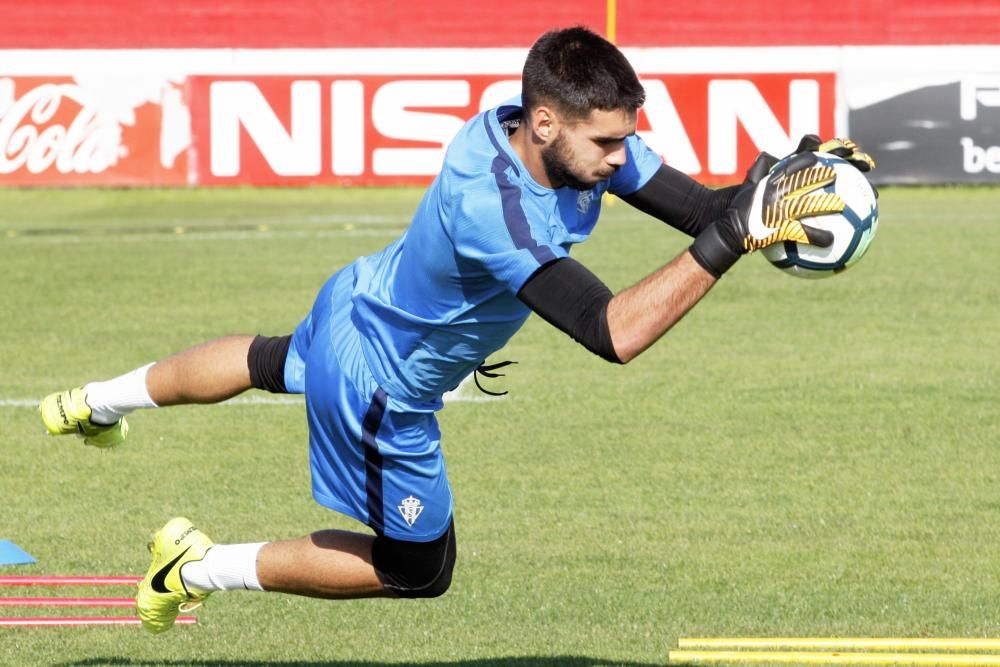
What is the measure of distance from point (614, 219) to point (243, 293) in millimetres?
6261

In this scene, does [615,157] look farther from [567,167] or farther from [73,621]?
[73,621]

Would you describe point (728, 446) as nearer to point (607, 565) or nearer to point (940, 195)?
point (607, 565)

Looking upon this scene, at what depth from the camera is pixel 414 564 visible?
5.76 m

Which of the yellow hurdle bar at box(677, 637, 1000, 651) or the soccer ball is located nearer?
the soccer ball

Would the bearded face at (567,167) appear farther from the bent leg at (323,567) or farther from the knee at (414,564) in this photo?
the bent leg at (323,567)

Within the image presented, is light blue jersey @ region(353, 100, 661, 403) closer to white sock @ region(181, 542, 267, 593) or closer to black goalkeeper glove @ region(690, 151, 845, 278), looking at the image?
black goalkeeper glove @ region(690, 151, 845, 278)

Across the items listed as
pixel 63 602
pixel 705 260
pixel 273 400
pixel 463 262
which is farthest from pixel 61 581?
pixel 273 400

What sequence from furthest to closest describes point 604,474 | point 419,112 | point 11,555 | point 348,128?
1. point 348,128
2. point 419,112
3. point 604,474
4. point 11,555

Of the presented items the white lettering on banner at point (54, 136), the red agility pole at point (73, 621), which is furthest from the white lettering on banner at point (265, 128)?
the red agility pole at point (73, 621)

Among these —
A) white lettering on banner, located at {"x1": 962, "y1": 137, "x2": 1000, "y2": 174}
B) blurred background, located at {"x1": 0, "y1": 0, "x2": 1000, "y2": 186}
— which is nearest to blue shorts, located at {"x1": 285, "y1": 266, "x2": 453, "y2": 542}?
blurred background, located at {"x1": 0, "y1": 0, "x2": 1000, "y2": 186}

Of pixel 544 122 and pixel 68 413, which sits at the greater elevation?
pixel 544 122

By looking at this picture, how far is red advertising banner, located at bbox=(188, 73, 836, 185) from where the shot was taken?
2133 centimetres

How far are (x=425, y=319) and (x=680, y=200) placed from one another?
1.07 metres

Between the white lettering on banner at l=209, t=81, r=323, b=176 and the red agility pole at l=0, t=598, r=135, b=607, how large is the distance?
1508 centimetres
